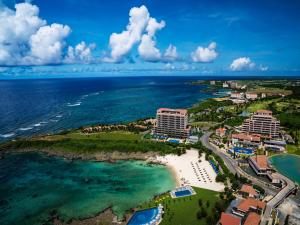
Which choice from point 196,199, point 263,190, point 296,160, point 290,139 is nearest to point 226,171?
point 263,190

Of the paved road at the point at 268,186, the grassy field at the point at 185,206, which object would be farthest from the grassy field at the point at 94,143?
the grassy field at the point at 185,206

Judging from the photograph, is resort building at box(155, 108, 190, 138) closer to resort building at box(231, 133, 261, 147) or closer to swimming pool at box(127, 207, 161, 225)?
resort building at box(231, 133, 261, 147)

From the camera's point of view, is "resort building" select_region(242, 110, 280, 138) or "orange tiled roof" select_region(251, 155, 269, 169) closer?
"orange tiled roof" select_region(251, 155, 269, 169)

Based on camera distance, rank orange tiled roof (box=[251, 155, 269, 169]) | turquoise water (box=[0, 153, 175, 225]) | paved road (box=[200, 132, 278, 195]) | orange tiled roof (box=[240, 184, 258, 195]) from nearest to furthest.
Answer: turquoise water (box=[0, 153, 175, 225]), orange tiled roof (box=[240, 184, 258, 195]), paved road (box=[200, 132, 278, 195]), orange tiled roof (box=[251, 155, 269, 169])

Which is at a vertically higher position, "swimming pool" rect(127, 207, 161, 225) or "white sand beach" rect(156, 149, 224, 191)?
"white sand beach" rect(156, 149, 224, 191)

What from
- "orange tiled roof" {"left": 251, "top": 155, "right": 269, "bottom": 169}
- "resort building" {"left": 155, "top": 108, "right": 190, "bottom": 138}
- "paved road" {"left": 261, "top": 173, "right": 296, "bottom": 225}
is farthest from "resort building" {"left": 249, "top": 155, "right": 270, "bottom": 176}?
"resort building" {"left": 155, "top": 108, "right": 190, "bottom": 138}

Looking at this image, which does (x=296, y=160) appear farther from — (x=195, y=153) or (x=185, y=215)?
(x=185, y=215)

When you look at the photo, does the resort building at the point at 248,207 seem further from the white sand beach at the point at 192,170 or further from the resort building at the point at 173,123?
the resort building at the point at 173,123
